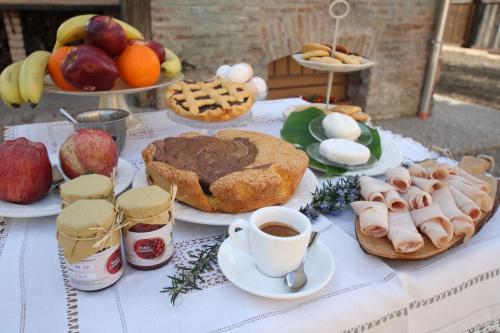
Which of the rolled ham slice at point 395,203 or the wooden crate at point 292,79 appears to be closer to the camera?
the rolled ham slice at point 395,203

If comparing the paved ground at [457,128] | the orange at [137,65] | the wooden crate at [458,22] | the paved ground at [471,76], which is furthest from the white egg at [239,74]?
the wooden crate at [458,22]

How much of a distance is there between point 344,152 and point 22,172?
0.69 m

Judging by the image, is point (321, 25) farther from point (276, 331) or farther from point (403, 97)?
point (276, 331)

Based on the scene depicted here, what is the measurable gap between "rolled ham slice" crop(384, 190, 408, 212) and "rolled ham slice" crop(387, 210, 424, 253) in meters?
0.04

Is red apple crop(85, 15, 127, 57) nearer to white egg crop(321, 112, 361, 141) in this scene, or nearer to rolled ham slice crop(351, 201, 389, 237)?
white egg crop(321, 112, 361, 141)

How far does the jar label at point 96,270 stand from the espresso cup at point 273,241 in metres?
0.18

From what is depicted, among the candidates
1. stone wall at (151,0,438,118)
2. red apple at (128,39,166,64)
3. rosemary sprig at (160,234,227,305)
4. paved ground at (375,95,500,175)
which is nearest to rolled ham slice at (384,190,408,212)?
rosemary sprig at (160,234,227,305)

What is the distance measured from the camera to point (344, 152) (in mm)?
949

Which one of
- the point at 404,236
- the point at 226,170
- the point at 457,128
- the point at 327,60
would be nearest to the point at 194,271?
the point at 226,170

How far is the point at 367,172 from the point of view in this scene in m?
0.95

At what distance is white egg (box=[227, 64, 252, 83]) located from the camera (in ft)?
4.63

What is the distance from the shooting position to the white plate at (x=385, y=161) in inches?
37.5

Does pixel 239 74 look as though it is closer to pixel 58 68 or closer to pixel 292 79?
pixel 58 68

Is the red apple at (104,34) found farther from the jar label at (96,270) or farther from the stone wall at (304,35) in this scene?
the stone wall at (304,35)
